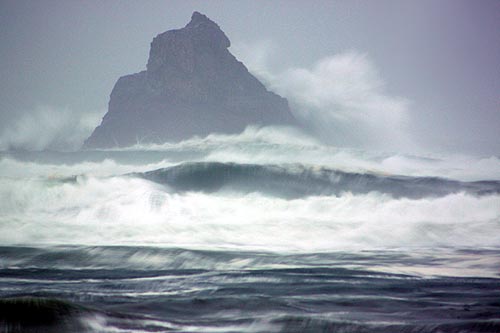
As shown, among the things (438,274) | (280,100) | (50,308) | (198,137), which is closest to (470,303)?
(438,274)

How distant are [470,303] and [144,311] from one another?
3588 millimetres

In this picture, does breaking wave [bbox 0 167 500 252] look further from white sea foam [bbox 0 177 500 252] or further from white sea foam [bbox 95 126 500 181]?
white sea foam [bbox 95 126 500 181]

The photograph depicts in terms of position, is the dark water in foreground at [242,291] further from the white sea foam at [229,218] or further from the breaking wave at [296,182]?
the breaking wave at [296,182]

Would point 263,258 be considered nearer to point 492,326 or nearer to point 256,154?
point 492,326

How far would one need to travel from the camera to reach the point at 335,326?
6180mm

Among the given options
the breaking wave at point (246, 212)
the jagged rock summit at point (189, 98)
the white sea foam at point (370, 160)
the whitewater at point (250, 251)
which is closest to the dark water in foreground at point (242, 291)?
the whitewater at point (250, 251)

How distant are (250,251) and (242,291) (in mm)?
5426

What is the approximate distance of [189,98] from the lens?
309 ft

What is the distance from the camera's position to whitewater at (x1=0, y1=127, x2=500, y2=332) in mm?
6523

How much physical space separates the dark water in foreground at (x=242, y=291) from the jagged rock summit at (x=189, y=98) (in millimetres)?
77706

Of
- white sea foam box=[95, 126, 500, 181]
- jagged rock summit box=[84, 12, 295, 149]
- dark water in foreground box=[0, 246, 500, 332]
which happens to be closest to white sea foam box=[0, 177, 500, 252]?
dark water in foreground box=[0, 246, 500, 332]

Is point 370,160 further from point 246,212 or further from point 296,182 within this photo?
point 246,212

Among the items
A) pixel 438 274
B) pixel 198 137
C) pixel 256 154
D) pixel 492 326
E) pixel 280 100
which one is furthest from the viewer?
pixel 280 100

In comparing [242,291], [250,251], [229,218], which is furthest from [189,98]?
[242,291]
